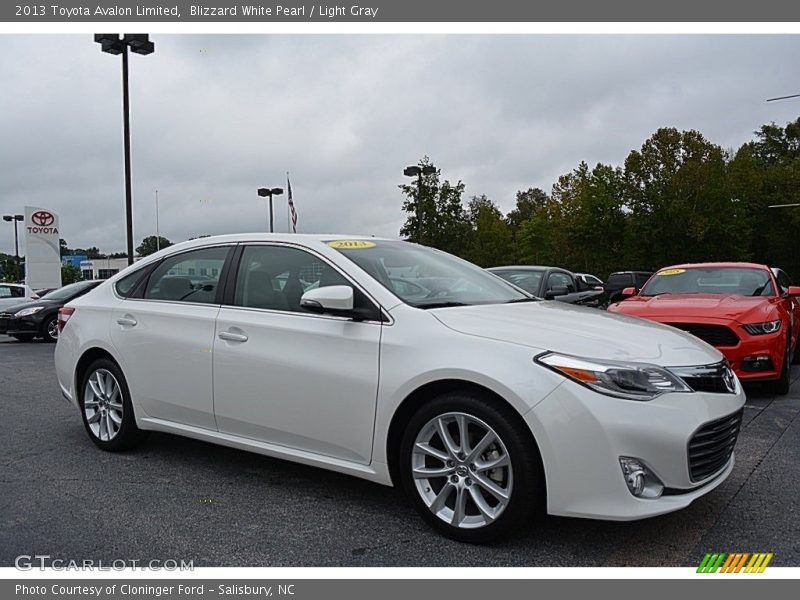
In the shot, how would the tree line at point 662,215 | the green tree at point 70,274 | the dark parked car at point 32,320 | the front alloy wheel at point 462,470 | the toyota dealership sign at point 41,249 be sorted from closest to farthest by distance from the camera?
the front alloy wheel at point 462,470 < the dark parked car at point 32,320 < the toyota dealership sign at point 41,249 < the tree line at point 662,215 < the green tree at point 70,274

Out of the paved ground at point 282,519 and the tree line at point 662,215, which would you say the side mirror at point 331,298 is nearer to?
the paved ground at point 282,519

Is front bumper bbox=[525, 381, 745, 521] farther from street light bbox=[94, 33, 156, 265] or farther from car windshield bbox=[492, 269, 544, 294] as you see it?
street light bbox=[94, 33, 156, 265]

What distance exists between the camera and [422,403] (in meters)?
3.56

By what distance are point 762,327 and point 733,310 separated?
1.06 feet

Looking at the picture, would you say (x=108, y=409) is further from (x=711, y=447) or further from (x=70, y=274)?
(x=70, y=274)

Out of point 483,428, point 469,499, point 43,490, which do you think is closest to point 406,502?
point 469,499

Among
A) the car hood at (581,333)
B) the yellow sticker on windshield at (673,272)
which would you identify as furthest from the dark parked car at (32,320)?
the car hood at (581,333)

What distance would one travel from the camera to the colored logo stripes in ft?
10.3

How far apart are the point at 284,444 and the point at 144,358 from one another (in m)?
1.38

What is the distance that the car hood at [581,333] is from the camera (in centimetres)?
333

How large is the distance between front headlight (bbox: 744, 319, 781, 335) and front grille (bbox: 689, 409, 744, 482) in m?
3.81

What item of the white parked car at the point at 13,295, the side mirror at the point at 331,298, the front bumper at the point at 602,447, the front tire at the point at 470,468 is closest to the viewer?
the front bumper at the point at 602,447

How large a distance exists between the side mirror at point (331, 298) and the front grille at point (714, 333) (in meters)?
4.66

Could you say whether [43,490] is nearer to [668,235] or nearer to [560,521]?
[560,521]
